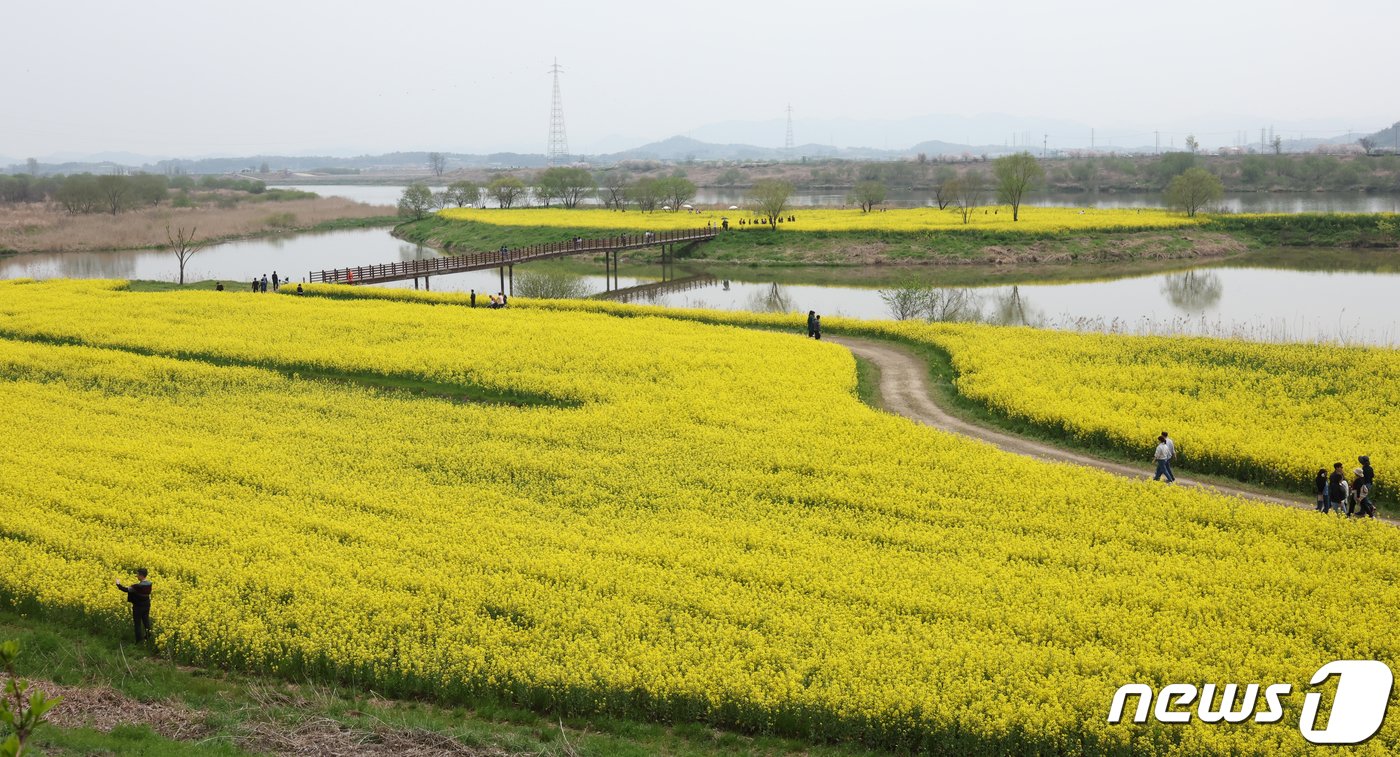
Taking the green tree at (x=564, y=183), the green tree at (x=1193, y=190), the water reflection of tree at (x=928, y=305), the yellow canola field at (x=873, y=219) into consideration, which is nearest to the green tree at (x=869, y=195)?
the yellow canola field at (x=873, y=219)

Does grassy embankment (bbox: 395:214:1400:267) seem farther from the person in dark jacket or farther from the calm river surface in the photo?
the person in dark jacket

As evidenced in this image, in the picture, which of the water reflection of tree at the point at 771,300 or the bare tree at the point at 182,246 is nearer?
the water reflection of tree at the point at 771,300

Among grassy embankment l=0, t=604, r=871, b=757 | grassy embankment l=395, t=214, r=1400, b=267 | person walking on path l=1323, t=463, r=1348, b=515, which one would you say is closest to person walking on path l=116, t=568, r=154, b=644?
grassy embankment l=0, t=604, r=871, b=757

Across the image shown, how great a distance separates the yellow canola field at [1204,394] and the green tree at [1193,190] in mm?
59891

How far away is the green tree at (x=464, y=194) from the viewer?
446ft

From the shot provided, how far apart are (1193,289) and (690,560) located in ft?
181

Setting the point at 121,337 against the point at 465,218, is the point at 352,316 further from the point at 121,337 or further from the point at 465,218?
the point at 465,218

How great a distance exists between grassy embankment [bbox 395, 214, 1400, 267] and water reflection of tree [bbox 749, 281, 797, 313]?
41.3 feet

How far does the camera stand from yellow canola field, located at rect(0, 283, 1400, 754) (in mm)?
14508

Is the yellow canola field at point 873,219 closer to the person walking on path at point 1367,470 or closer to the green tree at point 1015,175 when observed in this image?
the green tree at point 1015,175

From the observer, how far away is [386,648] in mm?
15992

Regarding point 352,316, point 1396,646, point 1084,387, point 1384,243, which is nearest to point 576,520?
point 1396,646

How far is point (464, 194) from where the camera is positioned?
13750 cm

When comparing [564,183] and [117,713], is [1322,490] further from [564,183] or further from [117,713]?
[564,183]
